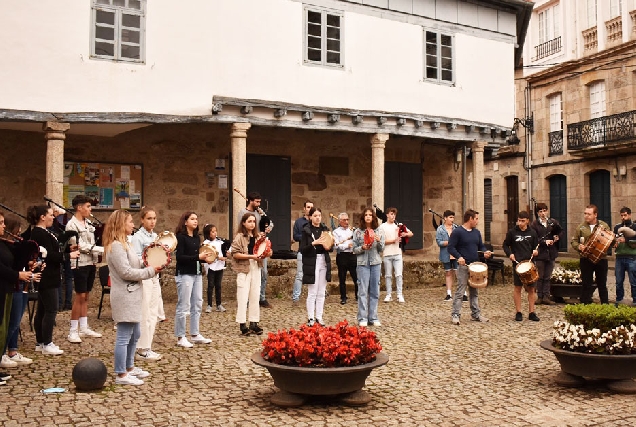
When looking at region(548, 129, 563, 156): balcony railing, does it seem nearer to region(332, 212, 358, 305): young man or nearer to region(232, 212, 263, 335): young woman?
region(332, 212, 358, 305): young man

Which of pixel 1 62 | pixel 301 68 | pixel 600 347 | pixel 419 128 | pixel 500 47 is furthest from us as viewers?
pixel 500 47

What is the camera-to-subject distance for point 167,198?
51.5 feet

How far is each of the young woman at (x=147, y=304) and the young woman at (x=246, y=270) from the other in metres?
1.26

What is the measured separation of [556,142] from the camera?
26.9 m

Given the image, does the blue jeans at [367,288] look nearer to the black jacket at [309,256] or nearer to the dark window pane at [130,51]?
the black jacket at [309,256]

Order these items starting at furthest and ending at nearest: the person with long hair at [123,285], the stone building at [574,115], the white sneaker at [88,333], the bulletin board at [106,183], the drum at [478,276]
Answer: the stone building at [574,115] → the bulletin board at [106,183] → the drum at [478,276] → the white sneaker at [88,333] → the person with long hair at [123,285]

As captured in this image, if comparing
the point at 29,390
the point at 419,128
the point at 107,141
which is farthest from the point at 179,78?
the point at 29,390

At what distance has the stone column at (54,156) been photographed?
41.9 feet

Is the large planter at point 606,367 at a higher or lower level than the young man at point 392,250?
lower

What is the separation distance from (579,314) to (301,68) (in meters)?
9.65

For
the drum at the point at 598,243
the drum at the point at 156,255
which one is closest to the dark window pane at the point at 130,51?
the drum at the point at 156,255

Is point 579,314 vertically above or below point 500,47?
below

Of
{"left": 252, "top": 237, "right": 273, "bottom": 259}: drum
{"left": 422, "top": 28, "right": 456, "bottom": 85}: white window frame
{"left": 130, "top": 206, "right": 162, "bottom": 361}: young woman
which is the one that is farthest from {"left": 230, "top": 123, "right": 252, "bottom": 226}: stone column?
{"left": 130, "top": 206, "right": 162, "bottom": 361}: young woman

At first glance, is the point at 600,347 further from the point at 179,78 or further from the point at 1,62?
the point at 1,62
